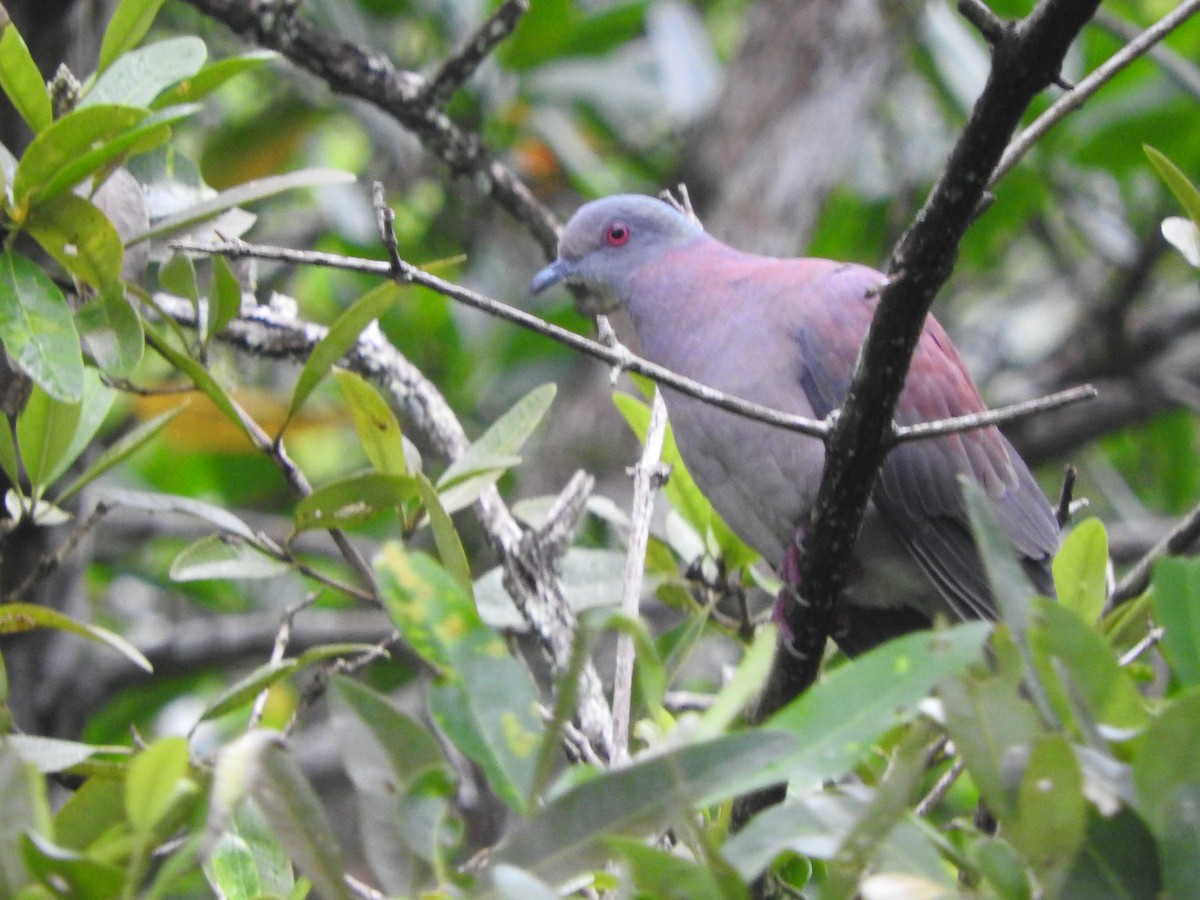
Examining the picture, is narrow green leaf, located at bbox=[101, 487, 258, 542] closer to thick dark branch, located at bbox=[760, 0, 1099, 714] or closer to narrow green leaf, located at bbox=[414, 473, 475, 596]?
narrow green leaf, located at bbox=[414, 473, 475, 596]

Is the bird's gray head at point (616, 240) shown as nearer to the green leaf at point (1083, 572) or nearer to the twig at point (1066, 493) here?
the twig at point (1066, 493)

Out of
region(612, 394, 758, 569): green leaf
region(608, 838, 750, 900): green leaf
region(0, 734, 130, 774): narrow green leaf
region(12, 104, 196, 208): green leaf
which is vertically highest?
region(12, 104, 196, 208): green leaf

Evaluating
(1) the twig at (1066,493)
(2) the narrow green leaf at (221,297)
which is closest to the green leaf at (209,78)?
(2) the narrow green leaf at (221,297)

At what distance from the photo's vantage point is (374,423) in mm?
2078

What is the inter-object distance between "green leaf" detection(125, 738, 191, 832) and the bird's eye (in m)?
2.23

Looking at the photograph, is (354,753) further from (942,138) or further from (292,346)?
(942,138)

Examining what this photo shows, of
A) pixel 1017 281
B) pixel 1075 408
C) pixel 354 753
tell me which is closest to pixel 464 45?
pixel 354 753

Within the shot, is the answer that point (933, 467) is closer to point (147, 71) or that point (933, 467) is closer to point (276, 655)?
point (276, 655)

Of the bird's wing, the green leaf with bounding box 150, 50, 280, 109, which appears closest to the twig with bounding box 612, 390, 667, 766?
the bird's wing

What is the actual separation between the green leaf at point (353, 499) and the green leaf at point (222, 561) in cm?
14

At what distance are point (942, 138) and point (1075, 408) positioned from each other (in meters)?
1.40

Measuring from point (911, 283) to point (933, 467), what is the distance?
48.2 inches

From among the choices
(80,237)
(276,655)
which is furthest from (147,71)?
(276,655)

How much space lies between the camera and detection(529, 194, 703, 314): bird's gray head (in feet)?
10.6
